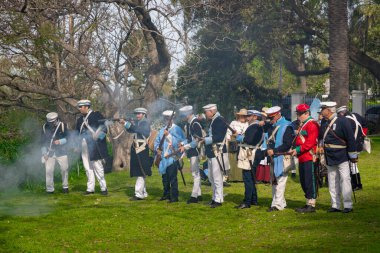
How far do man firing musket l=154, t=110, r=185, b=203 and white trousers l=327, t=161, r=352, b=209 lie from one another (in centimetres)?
356

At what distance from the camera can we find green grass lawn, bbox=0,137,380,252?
1012cm

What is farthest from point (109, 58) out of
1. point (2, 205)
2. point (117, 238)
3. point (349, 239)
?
point (349, 239)

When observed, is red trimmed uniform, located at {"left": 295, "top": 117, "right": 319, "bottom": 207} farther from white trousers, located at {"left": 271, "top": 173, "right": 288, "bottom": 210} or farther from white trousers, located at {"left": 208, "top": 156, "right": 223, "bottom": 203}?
white trousers, located at {"left": 208, "top": 156, "right": 223, "bottom": 203}

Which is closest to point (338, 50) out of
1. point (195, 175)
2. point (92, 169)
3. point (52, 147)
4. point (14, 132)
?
point (14, 132)

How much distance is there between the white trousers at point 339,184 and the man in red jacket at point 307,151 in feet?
1.06

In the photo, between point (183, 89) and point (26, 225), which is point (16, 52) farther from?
point (183, 89)

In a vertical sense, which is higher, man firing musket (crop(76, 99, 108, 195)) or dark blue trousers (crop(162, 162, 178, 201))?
man firing musket (crop(76, 99, 108, 195))

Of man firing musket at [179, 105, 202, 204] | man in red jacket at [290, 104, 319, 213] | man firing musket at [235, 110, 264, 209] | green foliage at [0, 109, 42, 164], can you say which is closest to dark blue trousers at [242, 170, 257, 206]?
man firing musket at [235, 110, 264, 209]

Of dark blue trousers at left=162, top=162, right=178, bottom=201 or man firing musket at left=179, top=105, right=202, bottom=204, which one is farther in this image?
dark blue trousers at left=162, top=162, right=178, bottom=201

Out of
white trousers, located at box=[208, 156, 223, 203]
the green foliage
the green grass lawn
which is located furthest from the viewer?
the green foliage

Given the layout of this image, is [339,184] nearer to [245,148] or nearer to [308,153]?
[308,153]

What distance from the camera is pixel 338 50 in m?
26.8

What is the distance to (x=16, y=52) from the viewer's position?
1827 cm

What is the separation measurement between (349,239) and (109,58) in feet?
51.0
